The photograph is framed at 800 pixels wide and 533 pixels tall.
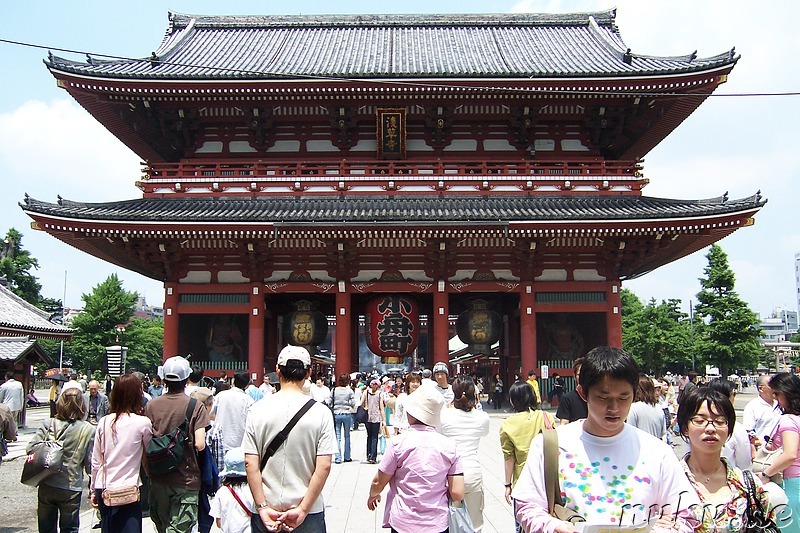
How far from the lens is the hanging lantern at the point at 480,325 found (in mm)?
21078

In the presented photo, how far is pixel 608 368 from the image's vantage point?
313 cm

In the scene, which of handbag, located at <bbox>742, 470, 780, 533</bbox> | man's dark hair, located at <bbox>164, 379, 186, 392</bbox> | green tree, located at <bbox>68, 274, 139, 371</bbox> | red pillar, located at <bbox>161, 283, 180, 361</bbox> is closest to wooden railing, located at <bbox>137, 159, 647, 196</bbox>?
red pillar, located at <bbox>161, 283, 180, 361</bbox>

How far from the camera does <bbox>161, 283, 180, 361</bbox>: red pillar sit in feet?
64.4

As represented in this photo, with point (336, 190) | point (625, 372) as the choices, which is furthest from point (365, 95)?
point (625, 372)

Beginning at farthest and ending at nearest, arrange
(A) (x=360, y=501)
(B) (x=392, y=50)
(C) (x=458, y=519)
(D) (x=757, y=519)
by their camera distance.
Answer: (B) (x=392, y=50) → (A) (x=360, y=501) → (C) (x=458, y=519) → (D) (x=757, y=519)

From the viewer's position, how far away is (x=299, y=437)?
455 cm

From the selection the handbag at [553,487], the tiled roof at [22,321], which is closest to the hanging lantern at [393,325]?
the tiled roof at [22,321]

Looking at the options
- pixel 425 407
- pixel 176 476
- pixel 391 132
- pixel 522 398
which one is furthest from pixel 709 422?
pixel 391 132

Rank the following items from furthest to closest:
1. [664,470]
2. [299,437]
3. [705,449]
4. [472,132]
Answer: [472,132] < [299,437] < [705,449] < [664,470]

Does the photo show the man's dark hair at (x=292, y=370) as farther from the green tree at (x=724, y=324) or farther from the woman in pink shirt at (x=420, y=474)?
the green tree at (x=724, y=324)

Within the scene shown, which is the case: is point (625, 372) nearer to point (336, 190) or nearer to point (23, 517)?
point (23, 517)

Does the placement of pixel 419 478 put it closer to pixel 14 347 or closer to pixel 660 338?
pixel 14 347

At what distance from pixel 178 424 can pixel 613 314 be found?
16.4 meters

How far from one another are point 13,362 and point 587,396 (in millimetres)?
22469
